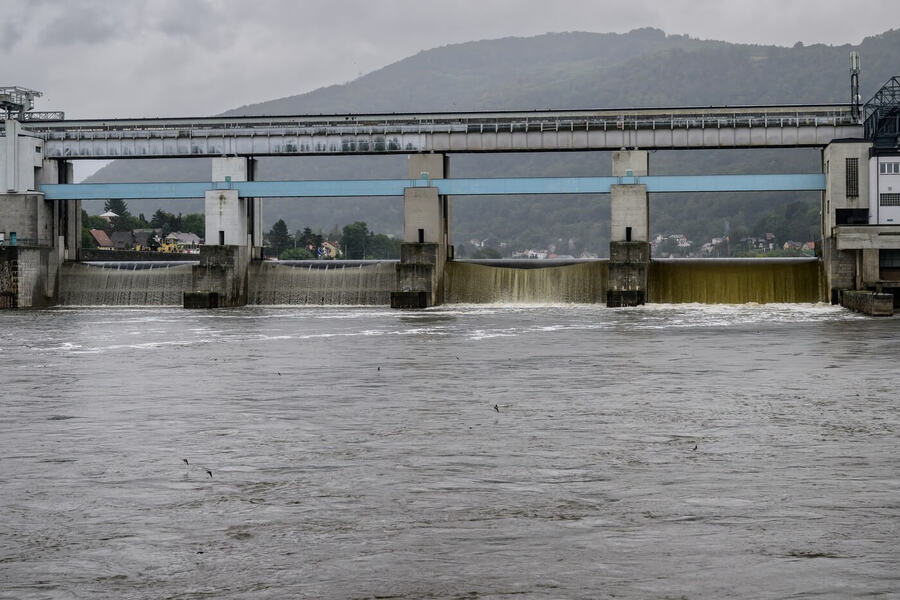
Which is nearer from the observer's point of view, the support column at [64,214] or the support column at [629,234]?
the support column at [629,234]

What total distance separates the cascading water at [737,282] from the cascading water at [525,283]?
406 cm

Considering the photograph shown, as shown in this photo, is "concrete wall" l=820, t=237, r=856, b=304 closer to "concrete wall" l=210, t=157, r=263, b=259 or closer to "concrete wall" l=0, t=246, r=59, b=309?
"concrete wall" l=210, t=157, r=263, b=259

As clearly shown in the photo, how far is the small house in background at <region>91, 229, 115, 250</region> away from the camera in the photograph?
18161 cm

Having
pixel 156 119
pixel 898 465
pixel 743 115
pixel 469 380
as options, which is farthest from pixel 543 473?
pixel 156 119

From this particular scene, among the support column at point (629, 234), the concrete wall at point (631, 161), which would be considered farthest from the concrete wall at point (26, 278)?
the concrete wall at point (631, 161)

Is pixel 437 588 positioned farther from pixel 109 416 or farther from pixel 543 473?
pixel 109 416

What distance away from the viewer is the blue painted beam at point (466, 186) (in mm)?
76812

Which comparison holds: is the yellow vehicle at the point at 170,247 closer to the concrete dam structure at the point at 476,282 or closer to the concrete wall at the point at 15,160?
the concrete wall at the point at 15,160

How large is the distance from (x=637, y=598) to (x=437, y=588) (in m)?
1.71

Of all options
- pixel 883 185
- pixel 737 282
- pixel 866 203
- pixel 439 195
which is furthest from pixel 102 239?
pixel 883 185

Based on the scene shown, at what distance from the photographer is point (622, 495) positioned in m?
13.7

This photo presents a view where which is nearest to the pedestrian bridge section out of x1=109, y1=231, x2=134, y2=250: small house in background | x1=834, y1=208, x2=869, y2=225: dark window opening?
x1=834, y1=208, x2=869, y2=225: dark window opening

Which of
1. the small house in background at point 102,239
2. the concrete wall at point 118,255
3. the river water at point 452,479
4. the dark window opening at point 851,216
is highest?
the small house in background at point 102,239

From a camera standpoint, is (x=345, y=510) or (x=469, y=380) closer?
(x=345, y=510)
